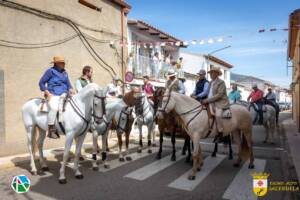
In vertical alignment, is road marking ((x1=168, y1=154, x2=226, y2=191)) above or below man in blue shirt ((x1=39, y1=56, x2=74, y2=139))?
below

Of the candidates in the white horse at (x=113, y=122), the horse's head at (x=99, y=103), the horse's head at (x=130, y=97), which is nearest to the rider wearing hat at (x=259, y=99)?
the horse's head at (x=130, y=97)

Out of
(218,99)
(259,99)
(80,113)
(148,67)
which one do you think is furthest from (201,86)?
(148,67)

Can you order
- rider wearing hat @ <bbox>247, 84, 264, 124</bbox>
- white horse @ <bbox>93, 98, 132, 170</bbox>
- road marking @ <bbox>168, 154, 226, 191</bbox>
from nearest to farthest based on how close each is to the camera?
1. road marking @ <bbox>168, 154, 226, 191</bbox>
2. white horse @ <bbox>93, 98, 132, 170</bbox>
3. rider wearing hat @ <bbox>247, 84, 264, 124</bbox>

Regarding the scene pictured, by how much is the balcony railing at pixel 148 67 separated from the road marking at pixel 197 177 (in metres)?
8.11

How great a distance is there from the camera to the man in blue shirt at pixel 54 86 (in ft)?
18.5

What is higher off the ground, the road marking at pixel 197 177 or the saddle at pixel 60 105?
the saddle at pixel 60 105

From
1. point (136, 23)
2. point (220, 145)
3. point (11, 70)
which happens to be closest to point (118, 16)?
point (136, 23)

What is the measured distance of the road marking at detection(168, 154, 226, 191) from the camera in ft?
17.4

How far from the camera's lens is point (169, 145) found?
9.99m

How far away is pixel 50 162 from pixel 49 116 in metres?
2.29

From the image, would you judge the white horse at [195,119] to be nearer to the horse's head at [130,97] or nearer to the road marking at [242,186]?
the road marking at [242,186]

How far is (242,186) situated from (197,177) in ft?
3.38

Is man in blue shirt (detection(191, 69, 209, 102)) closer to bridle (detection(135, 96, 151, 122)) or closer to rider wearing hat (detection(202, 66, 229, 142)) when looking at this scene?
rider wearing hat (detection(202, 66, 229, 142))

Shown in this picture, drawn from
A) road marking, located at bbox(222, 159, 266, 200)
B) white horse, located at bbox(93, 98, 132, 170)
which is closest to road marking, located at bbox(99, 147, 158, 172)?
white horse, located at bbox(93, 98, 132, 170)
